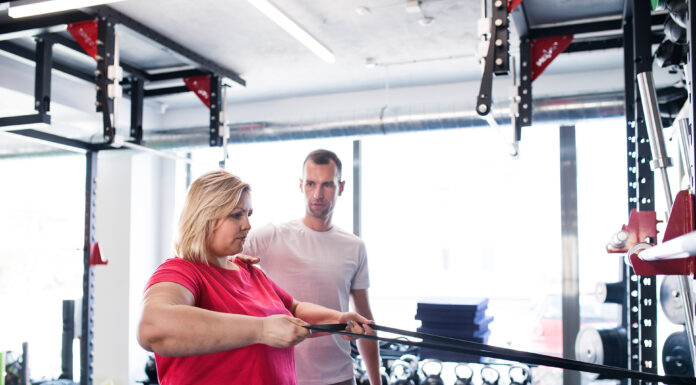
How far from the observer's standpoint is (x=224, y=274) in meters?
1.74

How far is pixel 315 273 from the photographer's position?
261 centimetres

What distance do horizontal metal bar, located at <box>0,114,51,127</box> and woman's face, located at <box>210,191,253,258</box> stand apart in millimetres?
2633

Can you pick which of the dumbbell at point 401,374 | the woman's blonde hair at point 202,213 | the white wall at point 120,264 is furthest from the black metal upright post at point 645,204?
the white wall at point 120,264

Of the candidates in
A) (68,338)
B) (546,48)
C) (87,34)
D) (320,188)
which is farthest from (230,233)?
(68,338)

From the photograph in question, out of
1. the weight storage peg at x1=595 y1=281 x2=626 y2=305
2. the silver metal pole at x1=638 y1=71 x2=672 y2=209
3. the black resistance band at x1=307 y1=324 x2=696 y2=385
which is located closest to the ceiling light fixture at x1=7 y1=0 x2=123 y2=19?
the black resistance band at x1=307 y1=324 x2=696 y2=385

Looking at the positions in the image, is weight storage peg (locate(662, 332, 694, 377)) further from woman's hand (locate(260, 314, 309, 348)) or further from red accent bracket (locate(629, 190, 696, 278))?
Result: woman's hand (locate(260, 314, 309, 348))

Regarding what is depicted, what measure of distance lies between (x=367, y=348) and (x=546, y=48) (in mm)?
2744

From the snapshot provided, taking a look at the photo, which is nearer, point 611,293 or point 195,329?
point 195,329

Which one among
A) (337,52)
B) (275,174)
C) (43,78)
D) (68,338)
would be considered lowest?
(68,338)

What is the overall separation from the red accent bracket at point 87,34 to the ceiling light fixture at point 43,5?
455 mm

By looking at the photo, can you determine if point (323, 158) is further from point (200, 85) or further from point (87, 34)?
point (200, 85)

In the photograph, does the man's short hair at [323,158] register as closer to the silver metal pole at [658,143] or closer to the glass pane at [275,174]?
the silver metal pole at [658,143]

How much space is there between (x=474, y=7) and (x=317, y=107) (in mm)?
2656

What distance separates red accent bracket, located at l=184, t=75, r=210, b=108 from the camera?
17.0 feet
